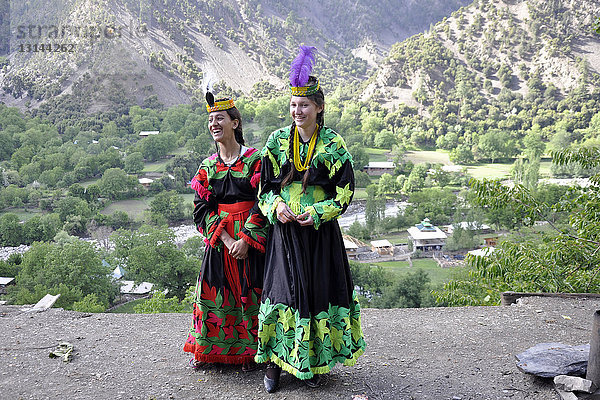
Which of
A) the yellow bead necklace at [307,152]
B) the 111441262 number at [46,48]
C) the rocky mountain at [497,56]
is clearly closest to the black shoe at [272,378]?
the yellow bead necklace at [307,152]

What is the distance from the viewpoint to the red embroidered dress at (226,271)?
10.3ft

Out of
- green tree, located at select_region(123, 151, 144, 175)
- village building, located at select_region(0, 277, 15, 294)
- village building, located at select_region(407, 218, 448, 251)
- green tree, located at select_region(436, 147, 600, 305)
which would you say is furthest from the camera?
green tree, located at select_region(123, 151, 144, 175)

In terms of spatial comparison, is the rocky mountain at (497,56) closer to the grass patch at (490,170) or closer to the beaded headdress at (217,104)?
the grass patch at (490,170)

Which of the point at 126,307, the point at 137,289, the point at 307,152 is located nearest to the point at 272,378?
the point at 307,152

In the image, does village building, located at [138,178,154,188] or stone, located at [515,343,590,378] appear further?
village building, located at [138,178,154,188]

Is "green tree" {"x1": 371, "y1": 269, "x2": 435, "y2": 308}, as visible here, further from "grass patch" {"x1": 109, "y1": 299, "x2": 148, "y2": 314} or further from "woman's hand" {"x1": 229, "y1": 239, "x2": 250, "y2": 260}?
"woman's hand" {"x1": 229, "y1": 239, "x2": 250, "y2": 260}

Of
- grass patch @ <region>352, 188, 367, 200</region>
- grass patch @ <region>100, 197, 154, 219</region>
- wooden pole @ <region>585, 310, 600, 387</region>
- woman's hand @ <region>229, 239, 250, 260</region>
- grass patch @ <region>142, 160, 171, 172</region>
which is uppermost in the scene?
woman's hand @ <region>229, 239, 250, 260</region>

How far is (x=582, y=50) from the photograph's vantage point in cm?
6875

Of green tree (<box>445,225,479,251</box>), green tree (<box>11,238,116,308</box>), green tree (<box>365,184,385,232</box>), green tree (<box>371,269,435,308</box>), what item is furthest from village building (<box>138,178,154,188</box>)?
green tree (<box>371,269,435,308</box>)

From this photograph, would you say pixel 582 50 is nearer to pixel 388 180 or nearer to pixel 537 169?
pixel 537 169

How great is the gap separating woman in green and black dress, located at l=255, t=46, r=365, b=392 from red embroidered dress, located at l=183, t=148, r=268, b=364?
0.23m

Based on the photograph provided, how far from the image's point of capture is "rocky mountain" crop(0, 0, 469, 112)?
68500mm

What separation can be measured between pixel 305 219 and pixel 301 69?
831mm

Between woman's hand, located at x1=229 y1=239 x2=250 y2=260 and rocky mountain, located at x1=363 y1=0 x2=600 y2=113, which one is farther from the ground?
rocky mountain, located at x1=363 y1=0 x2=600 y2=113
